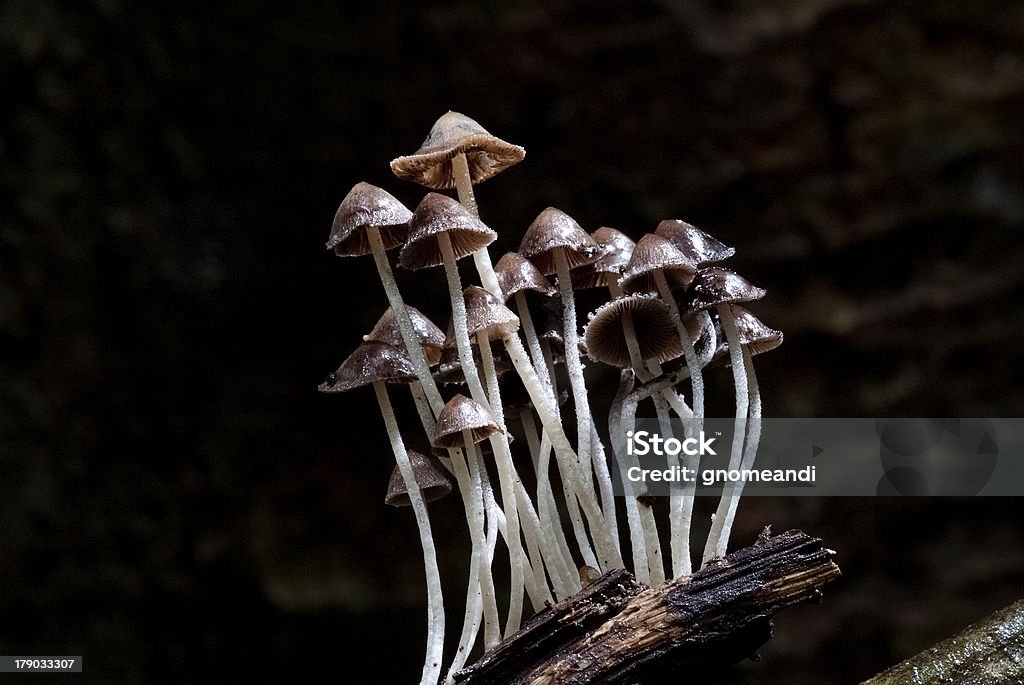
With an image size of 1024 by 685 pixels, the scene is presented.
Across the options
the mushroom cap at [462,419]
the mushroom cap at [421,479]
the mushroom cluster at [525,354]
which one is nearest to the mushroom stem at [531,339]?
the mushroom cluster at [525,354]

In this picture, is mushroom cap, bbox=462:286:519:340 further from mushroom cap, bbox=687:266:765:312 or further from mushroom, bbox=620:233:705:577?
mushroom cap, bbox=687:266:765:312

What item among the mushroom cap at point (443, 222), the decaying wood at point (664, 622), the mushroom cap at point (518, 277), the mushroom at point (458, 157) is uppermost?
the mushroom at point (458, 157)

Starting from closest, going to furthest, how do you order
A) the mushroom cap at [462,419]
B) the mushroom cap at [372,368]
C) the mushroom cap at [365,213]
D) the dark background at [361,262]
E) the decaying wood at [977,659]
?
1. the decaying wood at [977,659]
2. the mushroom cap at [462,419]
3. the mushroom cap at [365,213]
4. the mushroom cap at [372,368]
5. the dark background at [361,262]

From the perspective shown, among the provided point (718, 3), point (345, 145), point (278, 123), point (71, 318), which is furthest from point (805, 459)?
point (71, 318)

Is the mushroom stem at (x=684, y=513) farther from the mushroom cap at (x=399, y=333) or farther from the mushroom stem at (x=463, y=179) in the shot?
the mushroom stem at (x=463, y=179)

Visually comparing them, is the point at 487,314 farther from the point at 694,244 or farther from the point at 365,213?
the point at 694,244
